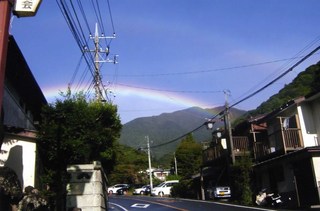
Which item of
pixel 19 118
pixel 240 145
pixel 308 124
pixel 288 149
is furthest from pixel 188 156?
pixel 19 118

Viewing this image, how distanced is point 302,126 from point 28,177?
18.6 m

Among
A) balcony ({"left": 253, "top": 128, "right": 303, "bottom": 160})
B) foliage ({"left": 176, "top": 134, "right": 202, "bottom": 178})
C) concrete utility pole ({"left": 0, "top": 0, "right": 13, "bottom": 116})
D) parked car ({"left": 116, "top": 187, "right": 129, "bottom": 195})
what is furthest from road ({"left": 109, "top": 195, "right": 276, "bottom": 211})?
foliage ({"left": 176, "top": 134, "right": 202, "bottom": 178})

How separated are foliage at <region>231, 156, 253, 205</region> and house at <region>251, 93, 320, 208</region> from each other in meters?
0.68

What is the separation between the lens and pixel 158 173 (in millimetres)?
79938

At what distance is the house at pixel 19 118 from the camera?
10781mm

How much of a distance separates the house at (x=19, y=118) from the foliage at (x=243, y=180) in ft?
51.2

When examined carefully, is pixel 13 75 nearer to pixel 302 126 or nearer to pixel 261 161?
pixel 302 126

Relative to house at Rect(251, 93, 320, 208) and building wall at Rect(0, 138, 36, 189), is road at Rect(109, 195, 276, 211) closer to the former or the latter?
house at Rect(251, 93, 320, 208)

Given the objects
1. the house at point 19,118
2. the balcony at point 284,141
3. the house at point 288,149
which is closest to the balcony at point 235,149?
the house at point 288,149

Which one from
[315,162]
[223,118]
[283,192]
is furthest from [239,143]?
[315,162]

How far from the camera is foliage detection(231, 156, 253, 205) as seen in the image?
90.1ft

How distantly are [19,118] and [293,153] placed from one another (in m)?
15.0

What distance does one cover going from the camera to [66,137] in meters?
13.9

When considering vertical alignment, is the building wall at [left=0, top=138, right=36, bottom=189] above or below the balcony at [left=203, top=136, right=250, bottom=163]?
below
